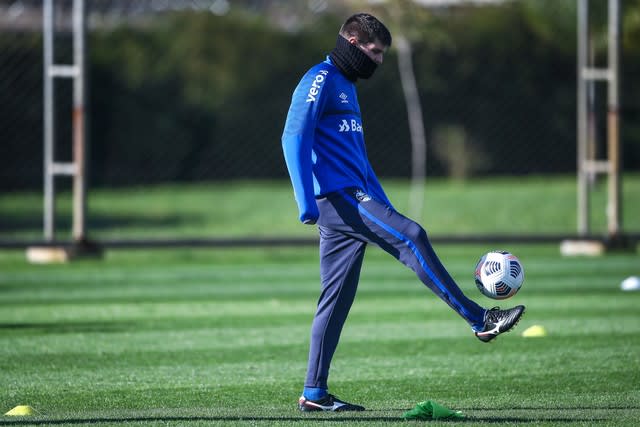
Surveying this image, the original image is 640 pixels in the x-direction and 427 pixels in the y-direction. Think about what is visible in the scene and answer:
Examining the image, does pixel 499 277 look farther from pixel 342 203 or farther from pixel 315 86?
pixel 315 86

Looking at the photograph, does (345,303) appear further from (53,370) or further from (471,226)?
(471,226)

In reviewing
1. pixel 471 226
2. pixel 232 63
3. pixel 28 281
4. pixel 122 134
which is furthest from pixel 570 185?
pixel 28 281

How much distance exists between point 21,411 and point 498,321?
2.68 metres

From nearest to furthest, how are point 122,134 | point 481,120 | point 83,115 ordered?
point 83,115 < point 122,134 < point 481,120

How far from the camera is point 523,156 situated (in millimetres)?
29891

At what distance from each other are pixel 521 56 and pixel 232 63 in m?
7.44

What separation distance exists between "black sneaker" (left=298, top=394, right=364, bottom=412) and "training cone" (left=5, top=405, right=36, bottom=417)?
150 centimetres

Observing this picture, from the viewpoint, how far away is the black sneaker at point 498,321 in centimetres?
603

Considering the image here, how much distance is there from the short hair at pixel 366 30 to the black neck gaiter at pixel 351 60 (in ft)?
0.18

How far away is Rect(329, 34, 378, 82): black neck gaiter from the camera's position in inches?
255

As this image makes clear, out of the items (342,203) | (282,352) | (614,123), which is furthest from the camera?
(614,123)

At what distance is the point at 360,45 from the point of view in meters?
6.49

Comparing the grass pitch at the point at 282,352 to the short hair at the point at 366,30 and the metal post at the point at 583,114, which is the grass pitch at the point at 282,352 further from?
the metal post at the point at 583,114

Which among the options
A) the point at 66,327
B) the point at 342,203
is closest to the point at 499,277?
the point at 342,203
